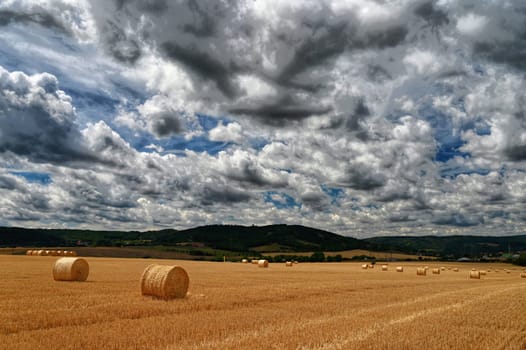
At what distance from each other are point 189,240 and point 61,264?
119 metres

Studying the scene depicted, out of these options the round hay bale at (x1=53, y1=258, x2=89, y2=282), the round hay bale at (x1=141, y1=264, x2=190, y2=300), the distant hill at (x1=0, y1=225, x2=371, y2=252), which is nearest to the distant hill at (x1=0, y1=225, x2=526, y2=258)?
the distant hill at (x1=0, y1=225, x2=371, y2=252)

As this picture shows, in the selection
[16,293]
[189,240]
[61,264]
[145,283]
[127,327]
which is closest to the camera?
[127,327]

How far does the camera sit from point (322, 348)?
9000mm

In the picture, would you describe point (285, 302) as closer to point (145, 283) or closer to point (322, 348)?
point (145, 283)

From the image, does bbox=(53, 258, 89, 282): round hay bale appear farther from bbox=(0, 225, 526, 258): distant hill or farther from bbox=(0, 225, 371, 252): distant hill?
bbox=(0, 225, 371, 252): distant hill

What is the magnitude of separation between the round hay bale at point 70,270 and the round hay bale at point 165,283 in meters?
7.69

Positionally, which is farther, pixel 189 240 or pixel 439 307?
pixel 189 240

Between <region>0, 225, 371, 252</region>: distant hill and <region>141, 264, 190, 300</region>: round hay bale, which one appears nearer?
<region>141, 264, 190, 300</region>: round hay bale

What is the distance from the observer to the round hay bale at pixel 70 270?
905 inches

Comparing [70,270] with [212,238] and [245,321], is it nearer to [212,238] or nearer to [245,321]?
[245,321]

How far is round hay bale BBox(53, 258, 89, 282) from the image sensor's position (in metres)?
23.0

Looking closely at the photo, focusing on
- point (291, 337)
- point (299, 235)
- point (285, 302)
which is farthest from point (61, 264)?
point (299, 235)

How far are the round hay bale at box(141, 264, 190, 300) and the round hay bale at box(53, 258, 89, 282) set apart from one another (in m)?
7.69

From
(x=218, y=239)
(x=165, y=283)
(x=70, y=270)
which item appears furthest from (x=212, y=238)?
(x=165, y=283)
